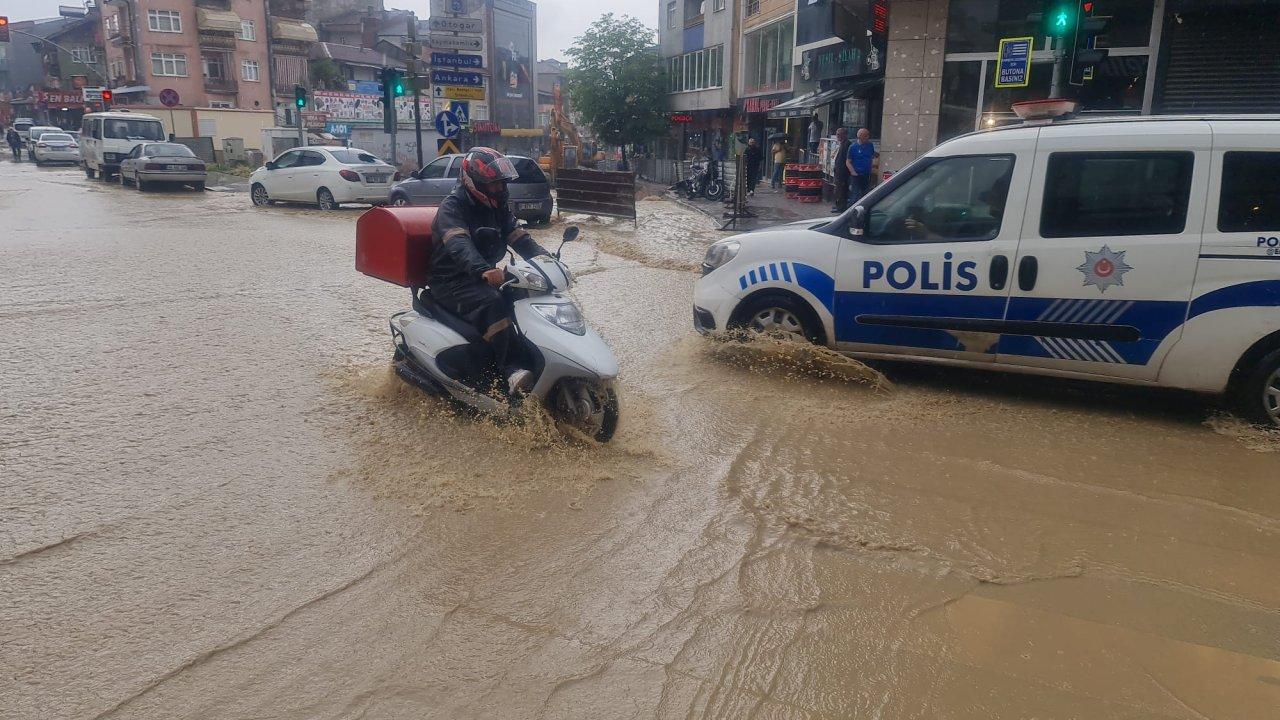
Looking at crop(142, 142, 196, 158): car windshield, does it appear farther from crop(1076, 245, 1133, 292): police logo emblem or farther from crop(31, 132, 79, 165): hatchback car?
crop(1076, 245, 1133, 292): police logo emblem

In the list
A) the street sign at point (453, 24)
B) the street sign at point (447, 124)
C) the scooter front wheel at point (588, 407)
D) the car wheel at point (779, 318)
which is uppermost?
the street sign at point (453, 24)

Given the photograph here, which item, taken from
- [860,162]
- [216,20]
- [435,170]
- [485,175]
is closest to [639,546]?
[485,175]

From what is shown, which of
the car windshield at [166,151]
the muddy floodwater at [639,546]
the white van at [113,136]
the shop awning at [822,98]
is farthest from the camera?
the white van at [113,136]

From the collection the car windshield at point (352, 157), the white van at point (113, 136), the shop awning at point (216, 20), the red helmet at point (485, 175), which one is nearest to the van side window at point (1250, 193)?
the red helmet at point (485, 175)

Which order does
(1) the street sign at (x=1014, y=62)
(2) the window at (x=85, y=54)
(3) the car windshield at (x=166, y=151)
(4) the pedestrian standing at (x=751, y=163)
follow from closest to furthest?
(1) the street sign at (x=1014, y=62) < (4) the pedestrian standing at (x=751, y=163) < (3) the car windshield at (x=166, y=151) < (2) the window at (x=85, y=54)

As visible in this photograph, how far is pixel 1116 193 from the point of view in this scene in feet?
18.1

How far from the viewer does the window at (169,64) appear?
5212 centimetres

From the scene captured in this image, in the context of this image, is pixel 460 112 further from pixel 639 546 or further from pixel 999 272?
pixel 639 546

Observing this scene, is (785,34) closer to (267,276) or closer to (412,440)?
(267,276)

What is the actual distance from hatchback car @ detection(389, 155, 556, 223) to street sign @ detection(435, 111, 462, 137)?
1380 mm

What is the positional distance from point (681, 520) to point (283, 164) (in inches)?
780

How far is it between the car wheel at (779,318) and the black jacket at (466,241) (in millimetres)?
1939

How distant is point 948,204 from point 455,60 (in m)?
15.9

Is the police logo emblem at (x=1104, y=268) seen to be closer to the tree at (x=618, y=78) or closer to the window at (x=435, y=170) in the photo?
the window at (x=435, y=170)
